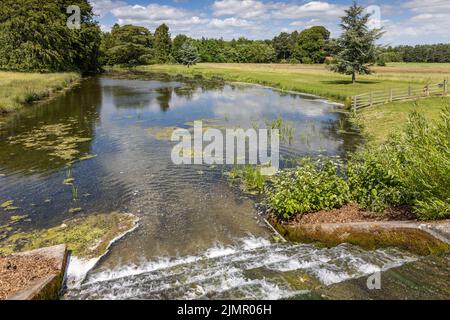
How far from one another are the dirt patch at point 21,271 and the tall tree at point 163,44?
108249 mm

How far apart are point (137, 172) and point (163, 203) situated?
11.6 feet

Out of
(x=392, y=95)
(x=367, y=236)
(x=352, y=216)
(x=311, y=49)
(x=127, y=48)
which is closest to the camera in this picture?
(x=367, y=236)

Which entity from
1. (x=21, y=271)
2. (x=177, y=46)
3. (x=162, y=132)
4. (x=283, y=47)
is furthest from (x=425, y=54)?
(x=21, y=271)

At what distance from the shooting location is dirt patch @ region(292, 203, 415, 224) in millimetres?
8437

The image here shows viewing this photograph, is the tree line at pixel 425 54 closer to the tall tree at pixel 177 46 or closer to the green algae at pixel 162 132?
the tall tree at pixel 177 46

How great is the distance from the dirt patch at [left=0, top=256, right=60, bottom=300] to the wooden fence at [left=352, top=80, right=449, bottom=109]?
27.0 metres

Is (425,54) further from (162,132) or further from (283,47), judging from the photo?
(162,132)

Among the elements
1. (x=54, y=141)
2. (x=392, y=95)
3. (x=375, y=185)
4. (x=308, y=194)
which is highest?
(x=392, y=95)

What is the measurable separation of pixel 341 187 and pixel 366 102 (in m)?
23.6

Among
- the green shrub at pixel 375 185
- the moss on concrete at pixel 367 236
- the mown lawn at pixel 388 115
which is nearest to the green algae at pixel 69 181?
the moss on concrete at pixel 367 236

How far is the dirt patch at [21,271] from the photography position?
20.2 ft

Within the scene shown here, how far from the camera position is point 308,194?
387 inches

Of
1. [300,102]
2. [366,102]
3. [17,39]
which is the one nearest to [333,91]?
[300,102]

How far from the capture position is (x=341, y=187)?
10.1 metres
